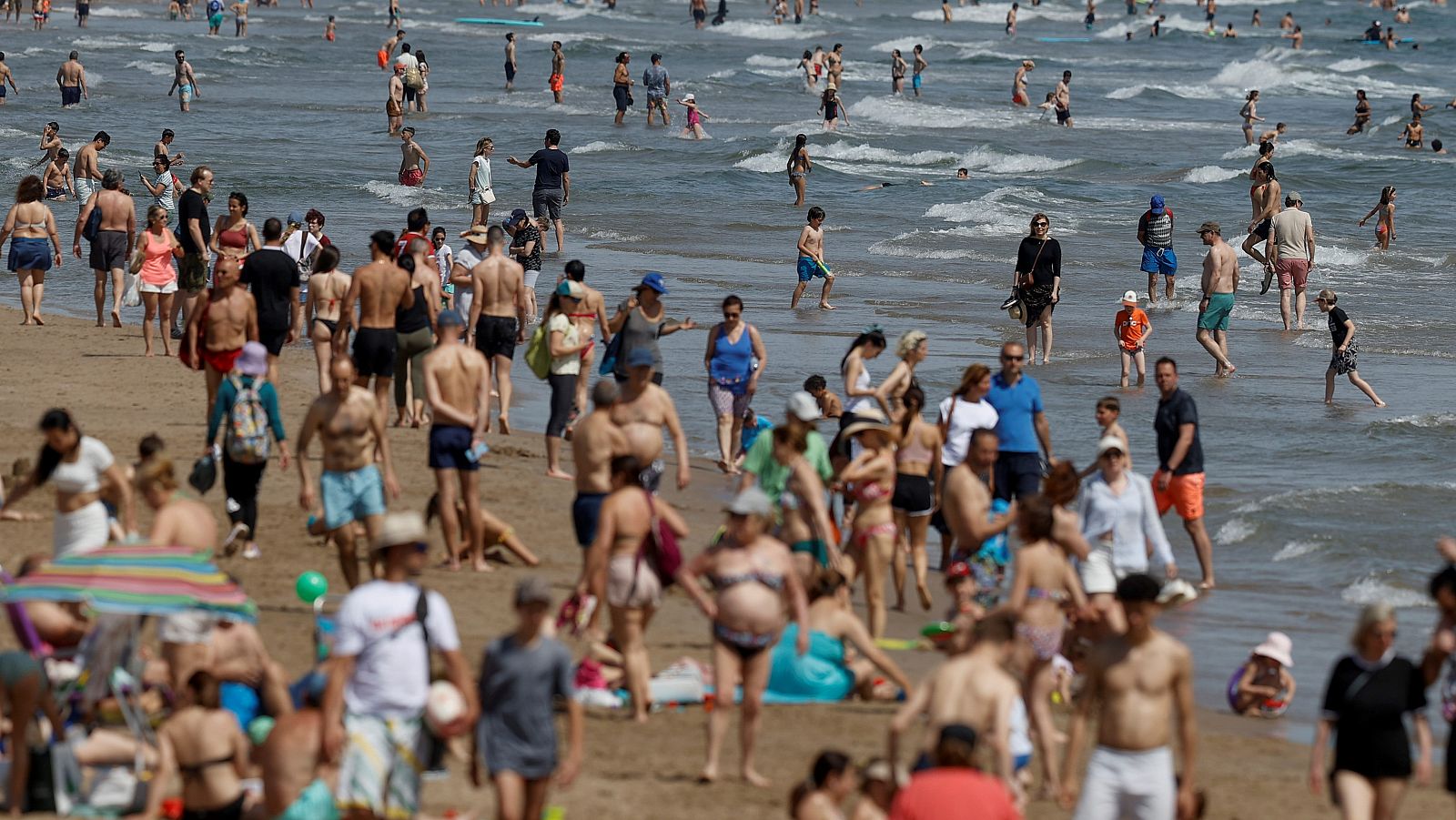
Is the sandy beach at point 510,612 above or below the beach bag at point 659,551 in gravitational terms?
below

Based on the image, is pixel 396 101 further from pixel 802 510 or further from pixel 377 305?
pixel 802 510

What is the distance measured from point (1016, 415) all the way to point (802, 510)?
2.52 meters

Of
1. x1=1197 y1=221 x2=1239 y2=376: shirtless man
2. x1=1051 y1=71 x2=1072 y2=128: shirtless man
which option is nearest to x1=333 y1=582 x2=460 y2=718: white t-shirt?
x1=1197 y1=221 x2=1239 y2=376: shirtless man

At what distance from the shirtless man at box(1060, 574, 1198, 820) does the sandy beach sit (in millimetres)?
1043

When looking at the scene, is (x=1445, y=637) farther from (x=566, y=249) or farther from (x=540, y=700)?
(x=566, y=249)

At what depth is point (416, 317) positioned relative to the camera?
44.3ft

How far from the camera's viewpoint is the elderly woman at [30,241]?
1760 cm

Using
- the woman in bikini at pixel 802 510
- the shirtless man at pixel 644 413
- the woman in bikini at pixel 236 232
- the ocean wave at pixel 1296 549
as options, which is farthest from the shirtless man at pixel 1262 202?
the woman in bikini at pixel 802 510

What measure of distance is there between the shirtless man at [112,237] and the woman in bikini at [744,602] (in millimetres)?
11243

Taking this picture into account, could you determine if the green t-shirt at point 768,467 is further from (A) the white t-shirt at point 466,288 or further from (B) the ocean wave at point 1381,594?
(A) the white t-shirt at point 466,288

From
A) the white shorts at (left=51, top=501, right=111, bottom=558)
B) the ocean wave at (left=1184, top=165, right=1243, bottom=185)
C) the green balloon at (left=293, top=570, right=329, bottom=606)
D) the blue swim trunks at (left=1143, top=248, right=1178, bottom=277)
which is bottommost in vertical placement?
the ocean wave at (left=1184, top=165, right=1243, bottom=185)

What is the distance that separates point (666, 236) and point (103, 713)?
65.7ft

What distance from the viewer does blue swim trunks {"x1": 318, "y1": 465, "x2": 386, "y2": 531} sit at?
31.7ft

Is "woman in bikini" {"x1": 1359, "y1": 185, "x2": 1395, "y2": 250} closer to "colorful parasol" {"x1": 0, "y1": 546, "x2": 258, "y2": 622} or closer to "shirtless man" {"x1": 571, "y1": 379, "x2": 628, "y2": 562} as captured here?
"shirtless man" {"x1": 571, "y1": 379, "x2": 628, "y2": 562}
